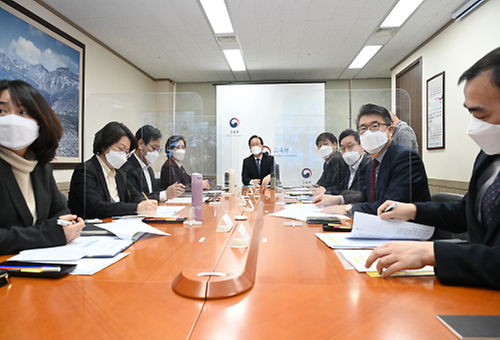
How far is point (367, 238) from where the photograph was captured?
3.49ft

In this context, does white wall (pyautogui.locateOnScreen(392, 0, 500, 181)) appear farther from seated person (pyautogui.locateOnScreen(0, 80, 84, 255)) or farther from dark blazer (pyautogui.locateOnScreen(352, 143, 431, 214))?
seated person (pyautogui.locateOnScreen(0, 80, 84, 255))

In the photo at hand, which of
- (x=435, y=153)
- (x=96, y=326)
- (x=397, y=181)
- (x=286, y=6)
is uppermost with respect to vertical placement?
(x=286, y=6)

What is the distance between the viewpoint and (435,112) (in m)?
4.25

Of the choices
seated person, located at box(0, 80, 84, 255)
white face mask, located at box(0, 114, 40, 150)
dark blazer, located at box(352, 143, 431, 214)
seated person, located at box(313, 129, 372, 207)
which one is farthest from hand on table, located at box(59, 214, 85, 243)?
dark blazer, located at box(352, 143, 431, 214)

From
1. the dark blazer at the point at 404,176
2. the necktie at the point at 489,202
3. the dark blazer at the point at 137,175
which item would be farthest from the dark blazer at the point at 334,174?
the dark blazer at the point at 137,175

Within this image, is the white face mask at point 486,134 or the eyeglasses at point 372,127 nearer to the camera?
the white face mask at point 486,134

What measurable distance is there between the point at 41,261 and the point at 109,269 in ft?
0.63

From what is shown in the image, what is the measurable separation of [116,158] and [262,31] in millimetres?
3326

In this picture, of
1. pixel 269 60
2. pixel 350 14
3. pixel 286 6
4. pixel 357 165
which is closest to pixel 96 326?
pixel 357 165

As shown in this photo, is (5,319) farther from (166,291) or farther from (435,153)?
(435,153)

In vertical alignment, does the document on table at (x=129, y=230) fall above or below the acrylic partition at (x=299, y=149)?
below

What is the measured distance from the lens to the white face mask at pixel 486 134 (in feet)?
3.05

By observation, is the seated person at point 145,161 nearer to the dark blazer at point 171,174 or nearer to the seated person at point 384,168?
the dark blazer at point 171,174

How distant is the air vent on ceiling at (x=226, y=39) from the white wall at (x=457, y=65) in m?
2.93
